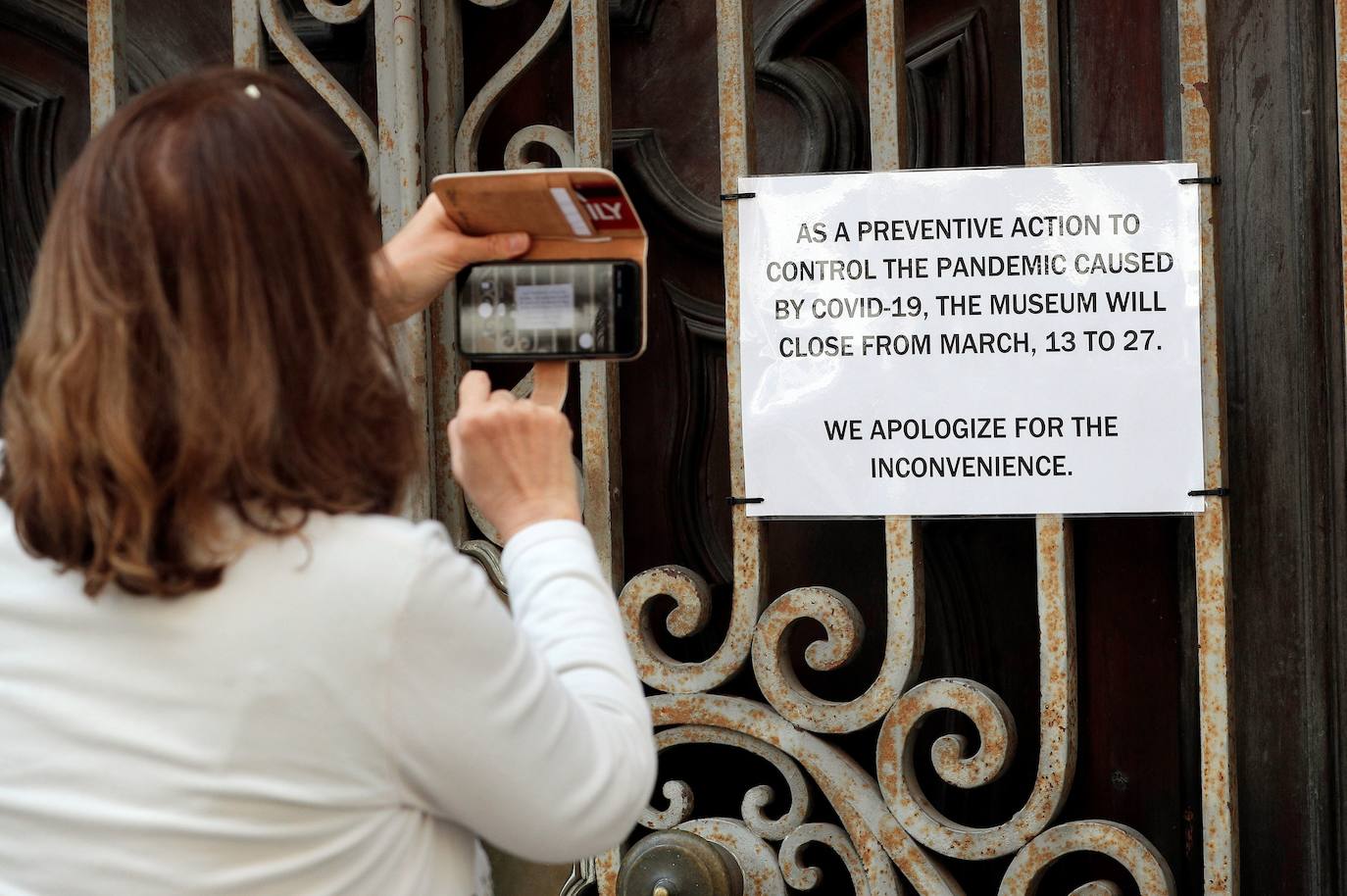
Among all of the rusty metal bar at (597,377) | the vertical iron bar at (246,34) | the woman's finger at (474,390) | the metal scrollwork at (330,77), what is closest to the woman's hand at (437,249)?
the woman's finger at (474,390)

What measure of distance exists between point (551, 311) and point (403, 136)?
63 centimetres

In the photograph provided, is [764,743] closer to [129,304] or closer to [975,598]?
[975,598]

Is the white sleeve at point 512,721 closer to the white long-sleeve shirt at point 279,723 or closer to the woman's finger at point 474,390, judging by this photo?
the white long-sleeve shirt at point 279,723

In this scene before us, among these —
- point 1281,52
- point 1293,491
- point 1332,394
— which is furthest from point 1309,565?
point 1281,52

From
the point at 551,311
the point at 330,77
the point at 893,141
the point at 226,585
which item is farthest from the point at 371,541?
the point at 330,77

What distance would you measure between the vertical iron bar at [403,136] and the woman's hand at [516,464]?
2.25 ft

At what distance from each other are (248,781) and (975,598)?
1.07m

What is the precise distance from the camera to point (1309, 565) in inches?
56.5

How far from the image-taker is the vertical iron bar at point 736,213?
148 centimetres

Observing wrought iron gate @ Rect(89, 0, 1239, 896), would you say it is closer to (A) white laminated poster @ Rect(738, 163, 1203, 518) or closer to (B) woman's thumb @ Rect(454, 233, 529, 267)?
(A) white laminated poster @ Rect(738, 163, 1203, 518)

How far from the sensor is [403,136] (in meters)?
1.56

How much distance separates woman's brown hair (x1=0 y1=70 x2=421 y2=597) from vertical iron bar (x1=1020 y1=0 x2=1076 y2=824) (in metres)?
0.87

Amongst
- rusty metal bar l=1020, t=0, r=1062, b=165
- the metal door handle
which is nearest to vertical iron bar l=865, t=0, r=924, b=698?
rusty metal bar l=1020, t=0, r=1062, b=165

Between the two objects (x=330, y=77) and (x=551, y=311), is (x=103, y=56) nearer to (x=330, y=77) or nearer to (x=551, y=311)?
(x=330, y=77)
